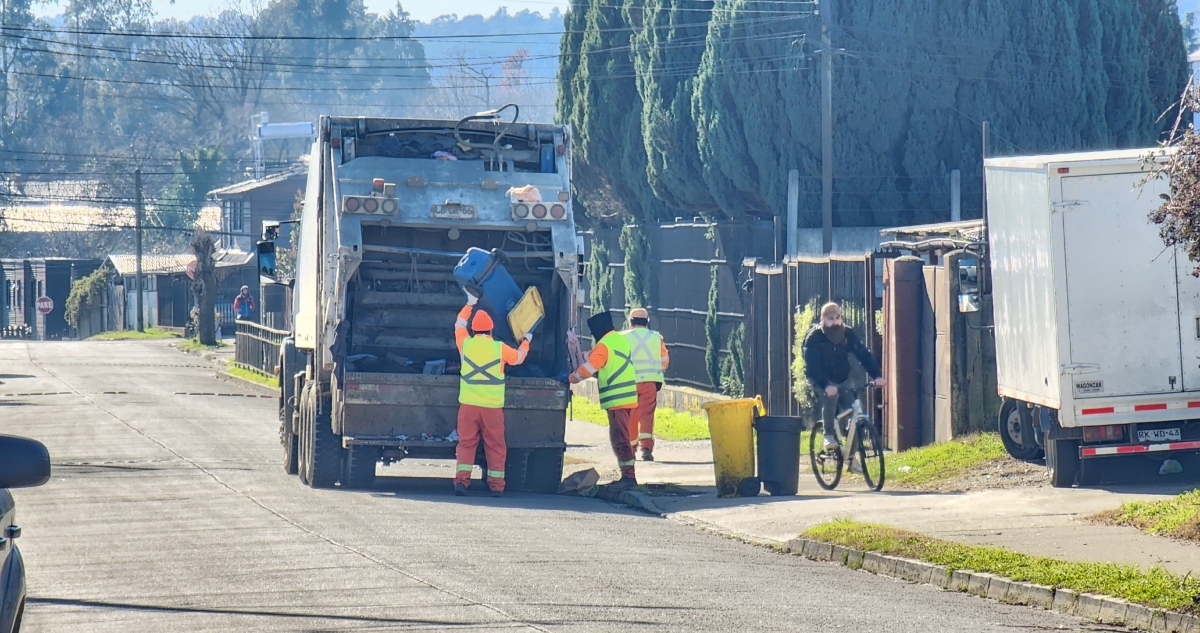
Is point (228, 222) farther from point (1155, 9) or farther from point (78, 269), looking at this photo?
point (1155, 9)

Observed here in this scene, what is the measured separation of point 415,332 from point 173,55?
244 feet

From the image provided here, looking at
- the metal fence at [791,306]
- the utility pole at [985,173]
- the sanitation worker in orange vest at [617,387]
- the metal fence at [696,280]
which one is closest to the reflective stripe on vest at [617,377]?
the sanitation worker in orange vest at [617,387]

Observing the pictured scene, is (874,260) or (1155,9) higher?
(1155,9)

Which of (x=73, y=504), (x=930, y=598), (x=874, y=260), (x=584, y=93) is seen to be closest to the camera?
(x=930, y=598)

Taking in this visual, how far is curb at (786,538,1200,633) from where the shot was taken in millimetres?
7641

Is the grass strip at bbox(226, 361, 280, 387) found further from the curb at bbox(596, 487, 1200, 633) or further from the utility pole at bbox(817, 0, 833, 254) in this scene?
the curb at bbox(596, 487, 1200, 633)

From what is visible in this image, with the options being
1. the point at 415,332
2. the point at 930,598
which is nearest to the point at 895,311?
the point at 415,332

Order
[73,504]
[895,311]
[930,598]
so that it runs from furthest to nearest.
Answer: [895,311] → [73,504] → [930,598]

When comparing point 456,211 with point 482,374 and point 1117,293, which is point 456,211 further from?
point 1117,293

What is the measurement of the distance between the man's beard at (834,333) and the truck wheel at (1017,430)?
1.55m

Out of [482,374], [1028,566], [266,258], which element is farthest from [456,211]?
[1028,566]

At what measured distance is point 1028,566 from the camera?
884cm

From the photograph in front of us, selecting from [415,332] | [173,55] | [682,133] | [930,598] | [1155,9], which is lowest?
[930,598]

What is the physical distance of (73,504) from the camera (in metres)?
12.5
